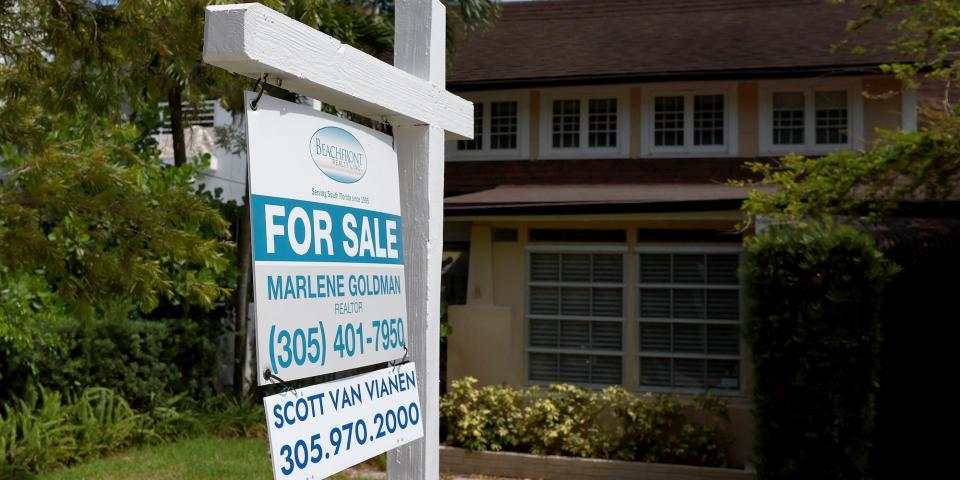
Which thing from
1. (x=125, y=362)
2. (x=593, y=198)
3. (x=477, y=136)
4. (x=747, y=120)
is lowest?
(x=125, y=362)

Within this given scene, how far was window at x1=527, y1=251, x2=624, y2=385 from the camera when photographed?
11.5m

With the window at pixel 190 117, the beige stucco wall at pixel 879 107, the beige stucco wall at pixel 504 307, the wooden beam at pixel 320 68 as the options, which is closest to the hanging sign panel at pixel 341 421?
the wooden beam at pixel 320 68

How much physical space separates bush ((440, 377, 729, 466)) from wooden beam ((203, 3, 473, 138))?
6569 millimetres

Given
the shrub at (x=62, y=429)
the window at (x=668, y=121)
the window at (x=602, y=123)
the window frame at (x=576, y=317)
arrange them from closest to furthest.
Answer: the shrub at (x=62, y=429) < the window frame at (x=576, y=317) < the window at (x=668, y=121) < the window at (x=602, y=123)

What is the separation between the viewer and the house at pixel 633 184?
1117 centimetres

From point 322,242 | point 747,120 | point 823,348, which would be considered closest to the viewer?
point 322,242

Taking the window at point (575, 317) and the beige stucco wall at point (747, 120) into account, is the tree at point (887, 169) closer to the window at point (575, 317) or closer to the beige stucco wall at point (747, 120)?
the window at point (575, 317)

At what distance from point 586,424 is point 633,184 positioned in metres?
3.15

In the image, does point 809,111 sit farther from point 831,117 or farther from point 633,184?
point 633,184

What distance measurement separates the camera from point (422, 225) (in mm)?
3959

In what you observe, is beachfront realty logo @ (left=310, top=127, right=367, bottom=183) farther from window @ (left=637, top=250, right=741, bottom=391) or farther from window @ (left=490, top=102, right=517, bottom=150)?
window @ (left=490, top=102, right=517, bottom=150)

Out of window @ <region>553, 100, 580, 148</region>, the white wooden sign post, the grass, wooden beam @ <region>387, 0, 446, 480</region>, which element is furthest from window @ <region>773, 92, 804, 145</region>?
wooden beam @ <region>387, 0, 446, 480</region>

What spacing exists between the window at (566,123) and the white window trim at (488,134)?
1.24ft

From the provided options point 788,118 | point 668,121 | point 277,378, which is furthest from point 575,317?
point 277,378
